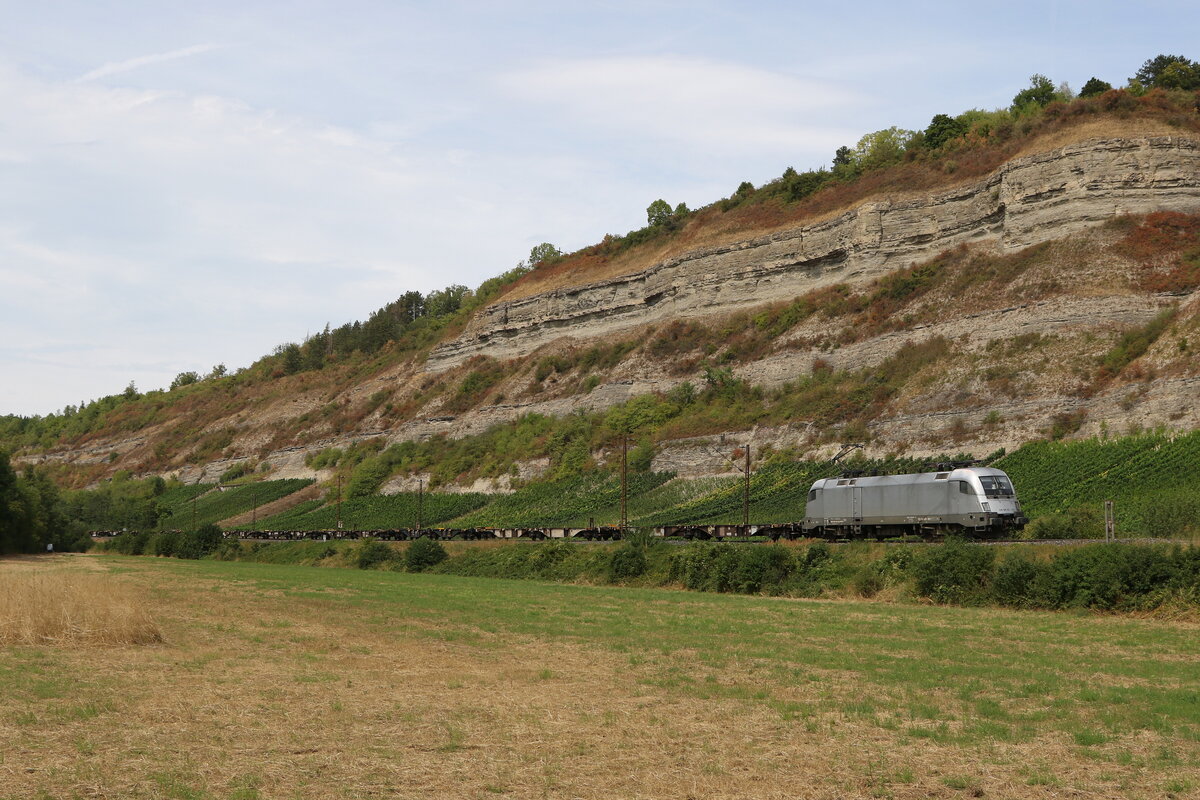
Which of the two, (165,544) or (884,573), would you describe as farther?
(165,544)

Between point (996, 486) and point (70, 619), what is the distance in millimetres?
41130

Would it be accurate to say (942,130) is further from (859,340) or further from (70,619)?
(70,619)

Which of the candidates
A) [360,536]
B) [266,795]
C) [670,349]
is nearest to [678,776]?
[266,795]

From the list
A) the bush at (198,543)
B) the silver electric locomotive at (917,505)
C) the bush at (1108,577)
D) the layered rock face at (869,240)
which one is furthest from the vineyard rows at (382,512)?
the bush at (1108,577)

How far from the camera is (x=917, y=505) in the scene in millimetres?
52219

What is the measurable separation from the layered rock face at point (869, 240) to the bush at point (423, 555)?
175 ft

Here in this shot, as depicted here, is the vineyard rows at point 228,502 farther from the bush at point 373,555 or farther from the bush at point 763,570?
the bush at point 763,570

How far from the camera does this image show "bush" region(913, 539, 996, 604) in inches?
1453

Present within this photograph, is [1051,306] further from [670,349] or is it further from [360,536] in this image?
[360,536]

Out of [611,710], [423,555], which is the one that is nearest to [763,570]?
[611,710]

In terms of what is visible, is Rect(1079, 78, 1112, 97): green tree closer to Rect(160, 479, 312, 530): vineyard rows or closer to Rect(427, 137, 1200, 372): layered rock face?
Rect(427, 137, 1200, 372): layered rock face

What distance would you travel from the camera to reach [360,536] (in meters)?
91.2

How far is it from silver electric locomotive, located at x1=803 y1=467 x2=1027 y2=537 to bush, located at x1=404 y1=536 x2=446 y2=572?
2506cm

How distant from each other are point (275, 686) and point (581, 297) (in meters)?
112
